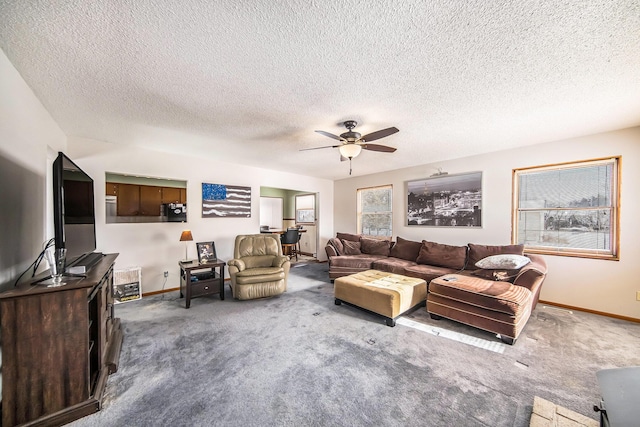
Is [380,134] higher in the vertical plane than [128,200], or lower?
higher

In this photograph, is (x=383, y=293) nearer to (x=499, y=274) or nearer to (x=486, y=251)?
(x=499, y=274)

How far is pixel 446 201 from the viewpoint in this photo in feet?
15.4

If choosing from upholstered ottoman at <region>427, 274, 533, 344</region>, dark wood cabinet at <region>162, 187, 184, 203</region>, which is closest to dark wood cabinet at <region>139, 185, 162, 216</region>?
dark wood cabinet at <region>162, 187, 184, 203</region>

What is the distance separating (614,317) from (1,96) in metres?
6.53

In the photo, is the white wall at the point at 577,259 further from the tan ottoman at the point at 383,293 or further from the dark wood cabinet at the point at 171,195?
the dark wood cabinet at the point at 171,195

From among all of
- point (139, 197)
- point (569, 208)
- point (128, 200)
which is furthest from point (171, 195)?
point (569, 208)

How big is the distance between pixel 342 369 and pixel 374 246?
3.52 meters

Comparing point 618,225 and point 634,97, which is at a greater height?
point 634,97

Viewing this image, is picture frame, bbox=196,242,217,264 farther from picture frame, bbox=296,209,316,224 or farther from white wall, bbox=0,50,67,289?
picture frame, bbox=296,209,316,224

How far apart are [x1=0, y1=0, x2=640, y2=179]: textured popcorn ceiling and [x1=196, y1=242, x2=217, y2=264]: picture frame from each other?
1.87 meters

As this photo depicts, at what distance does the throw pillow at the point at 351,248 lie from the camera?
5.41 metres

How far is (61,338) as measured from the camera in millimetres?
1478

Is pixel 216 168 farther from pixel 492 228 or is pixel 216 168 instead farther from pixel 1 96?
pixel 492 228

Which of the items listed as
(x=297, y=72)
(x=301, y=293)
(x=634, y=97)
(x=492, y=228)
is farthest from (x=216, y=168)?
(x=634, y=97)
